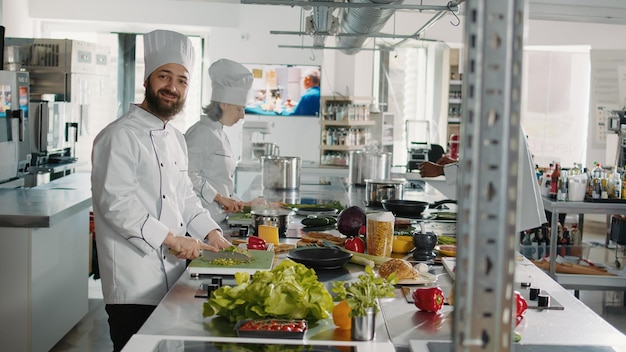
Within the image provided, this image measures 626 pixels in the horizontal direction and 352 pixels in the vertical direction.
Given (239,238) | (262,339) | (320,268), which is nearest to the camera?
(262,339)

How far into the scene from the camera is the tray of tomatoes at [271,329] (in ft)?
5.98

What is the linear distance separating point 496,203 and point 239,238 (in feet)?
8.70

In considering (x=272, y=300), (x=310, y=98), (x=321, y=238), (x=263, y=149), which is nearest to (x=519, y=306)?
(x=272, y=300)

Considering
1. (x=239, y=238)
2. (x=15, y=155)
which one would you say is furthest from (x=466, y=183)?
(x=15, y=155)

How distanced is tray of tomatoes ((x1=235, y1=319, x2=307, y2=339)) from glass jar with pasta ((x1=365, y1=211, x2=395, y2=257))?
3.33 feet

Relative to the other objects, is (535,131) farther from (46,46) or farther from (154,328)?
(154,328)

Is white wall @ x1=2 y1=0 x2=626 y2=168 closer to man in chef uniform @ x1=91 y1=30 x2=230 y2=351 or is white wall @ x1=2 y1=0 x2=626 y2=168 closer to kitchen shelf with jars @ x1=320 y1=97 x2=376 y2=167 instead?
kitchen shelf with jars @ x1=320 y1=97 x2=376 y2=167

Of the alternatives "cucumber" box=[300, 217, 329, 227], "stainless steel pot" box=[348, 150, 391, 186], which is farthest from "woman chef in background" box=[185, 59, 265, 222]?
"stainless steel pot" box=[348, 150, 391, 186]

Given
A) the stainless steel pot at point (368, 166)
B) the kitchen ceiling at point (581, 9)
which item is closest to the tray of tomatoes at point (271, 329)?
the stainless steel pot at point (368, 166)

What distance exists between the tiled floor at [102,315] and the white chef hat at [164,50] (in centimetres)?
227

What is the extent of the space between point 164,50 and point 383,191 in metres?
1.93

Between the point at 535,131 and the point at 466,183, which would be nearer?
the point at 466,183

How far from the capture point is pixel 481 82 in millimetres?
692

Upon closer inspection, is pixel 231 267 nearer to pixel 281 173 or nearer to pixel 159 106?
pixel 159 106
